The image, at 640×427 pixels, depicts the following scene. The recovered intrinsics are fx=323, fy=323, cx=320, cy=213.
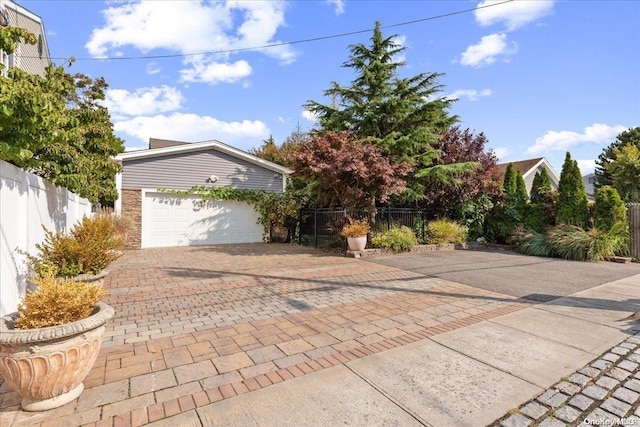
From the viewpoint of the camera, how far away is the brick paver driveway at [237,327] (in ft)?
8.34

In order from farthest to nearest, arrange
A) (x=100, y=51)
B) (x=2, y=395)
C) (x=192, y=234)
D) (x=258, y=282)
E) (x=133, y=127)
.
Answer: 1. (x=133, y=127)
2. (x=192, y=234)
3. (x=100, y=51)
4. (x=258, y=282)
5. (x=2, y=395)

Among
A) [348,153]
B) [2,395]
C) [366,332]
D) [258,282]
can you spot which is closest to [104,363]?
[2,395]

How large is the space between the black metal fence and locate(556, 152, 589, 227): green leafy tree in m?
4.59

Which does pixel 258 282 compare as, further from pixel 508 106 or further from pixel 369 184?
pixel 508 106

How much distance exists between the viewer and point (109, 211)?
1244 cm

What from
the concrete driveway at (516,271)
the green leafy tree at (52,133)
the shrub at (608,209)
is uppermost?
the green leafy tree at (52,133)

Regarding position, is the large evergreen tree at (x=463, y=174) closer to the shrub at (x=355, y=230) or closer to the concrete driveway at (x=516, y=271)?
the concrete driveway at (x=516, y=271)

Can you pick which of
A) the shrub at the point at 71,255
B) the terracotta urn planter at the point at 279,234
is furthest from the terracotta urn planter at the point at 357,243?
the shrub at the point at 71,255

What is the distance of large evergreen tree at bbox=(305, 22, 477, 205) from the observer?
39.1ft

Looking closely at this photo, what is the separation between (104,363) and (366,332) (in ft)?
8.98

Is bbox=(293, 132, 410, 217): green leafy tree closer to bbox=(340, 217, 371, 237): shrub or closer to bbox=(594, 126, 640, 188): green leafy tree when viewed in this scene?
bbox=(340, 217, 371, 237): shrub

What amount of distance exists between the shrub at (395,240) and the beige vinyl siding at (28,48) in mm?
13236

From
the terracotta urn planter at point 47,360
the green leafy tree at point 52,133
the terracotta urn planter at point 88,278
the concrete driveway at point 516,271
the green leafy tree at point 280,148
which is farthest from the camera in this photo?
the green leafy tree at point 280,148

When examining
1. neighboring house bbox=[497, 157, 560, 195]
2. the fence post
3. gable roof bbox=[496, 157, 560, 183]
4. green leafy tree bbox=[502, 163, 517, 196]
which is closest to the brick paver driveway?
the fence post
